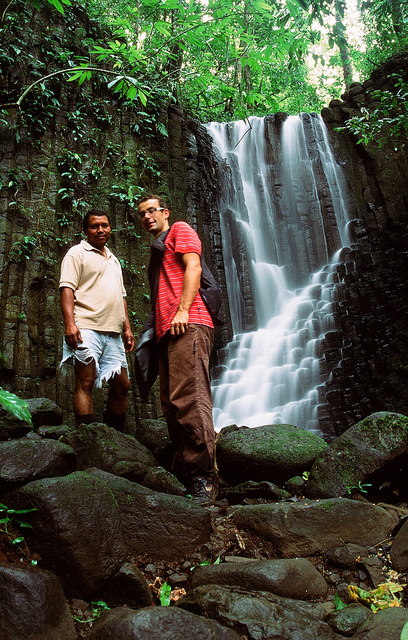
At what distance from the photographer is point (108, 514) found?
226 centimetres

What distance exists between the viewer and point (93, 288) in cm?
440

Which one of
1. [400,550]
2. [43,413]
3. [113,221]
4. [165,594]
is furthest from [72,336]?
[113,221]

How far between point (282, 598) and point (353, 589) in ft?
1.54

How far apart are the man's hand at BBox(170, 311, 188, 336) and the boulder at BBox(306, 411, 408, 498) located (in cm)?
149

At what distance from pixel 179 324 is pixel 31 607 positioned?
7.41 ft

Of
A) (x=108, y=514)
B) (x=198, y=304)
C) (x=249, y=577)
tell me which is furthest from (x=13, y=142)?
(x=249, y=577)

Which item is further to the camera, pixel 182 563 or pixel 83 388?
pixel 83 388

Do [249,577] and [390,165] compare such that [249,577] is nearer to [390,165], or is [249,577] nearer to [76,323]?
[76,323]

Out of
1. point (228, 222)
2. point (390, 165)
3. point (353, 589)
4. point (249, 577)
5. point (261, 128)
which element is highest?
point (261, 128)

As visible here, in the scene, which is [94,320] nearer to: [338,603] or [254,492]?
[254,492]

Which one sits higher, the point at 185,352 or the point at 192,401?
the point at 185,352

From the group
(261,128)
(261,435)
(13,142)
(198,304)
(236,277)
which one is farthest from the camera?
(261,128)

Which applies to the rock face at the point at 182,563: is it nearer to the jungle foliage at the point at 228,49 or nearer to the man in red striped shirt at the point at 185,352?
the man in red striped shirt at the point at 185,352

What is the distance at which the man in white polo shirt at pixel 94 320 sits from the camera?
4141 millimetres
